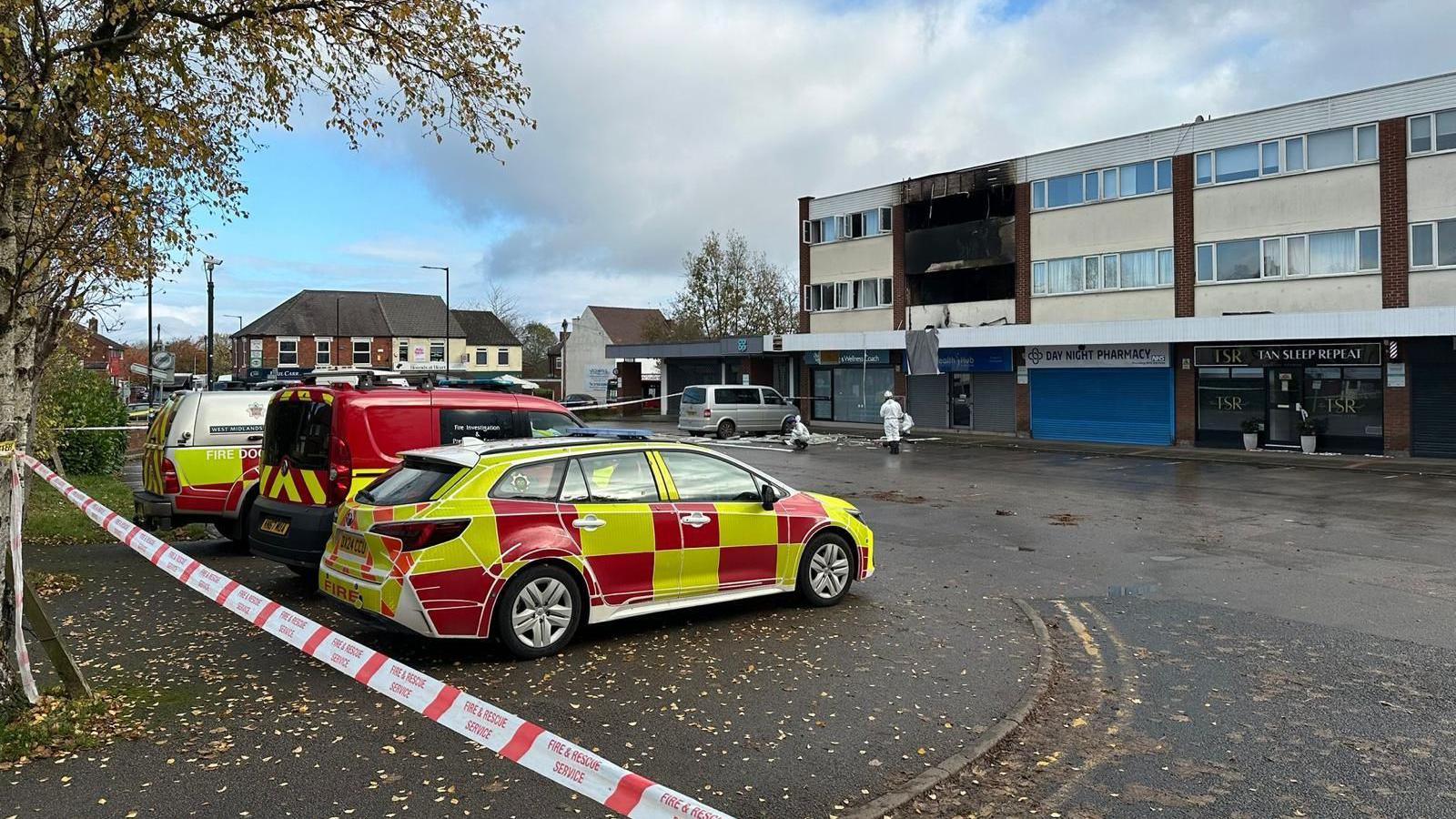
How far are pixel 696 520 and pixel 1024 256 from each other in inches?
1149

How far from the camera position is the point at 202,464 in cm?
1062

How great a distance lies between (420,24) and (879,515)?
9108 millimetres

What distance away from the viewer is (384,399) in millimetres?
8336

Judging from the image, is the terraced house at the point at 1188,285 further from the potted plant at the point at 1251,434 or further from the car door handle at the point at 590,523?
the car door handle at the point at 590,523

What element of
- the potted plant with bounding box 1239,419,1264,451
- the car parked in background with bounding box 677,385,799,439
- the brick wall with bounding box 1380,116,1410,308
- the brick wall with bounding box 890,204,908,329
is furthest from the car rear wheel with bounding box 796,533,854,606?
the brick wall with bounding box 890,204,908,329

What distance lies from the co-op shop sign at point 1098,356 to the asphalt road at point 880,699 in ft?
65.6

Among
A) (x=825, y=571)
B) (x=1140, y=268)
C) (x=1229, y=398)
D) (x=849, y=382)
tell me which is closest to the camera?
(x=825, y=571)

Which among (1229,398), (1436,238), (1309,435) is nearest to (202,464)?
(1309,435)

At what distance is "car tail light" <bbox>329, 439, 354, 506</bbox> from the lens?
25.6ft

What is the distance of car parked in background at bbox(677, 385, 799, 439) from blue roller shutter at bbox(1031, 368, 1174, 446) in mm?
8753

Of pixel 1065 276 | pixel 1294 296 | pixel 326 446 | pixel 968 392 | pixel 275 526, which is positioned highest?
pixel 1065 276

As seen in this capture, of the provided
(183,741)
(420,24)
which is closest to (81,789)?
(183,741)

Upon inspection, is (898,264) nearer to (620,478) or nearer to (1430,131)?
(1430,131)

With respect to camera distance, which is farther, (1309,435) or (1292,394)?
(1292,394)
